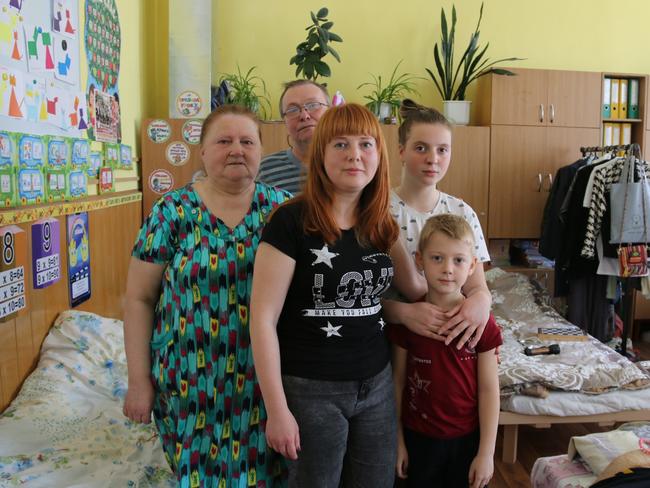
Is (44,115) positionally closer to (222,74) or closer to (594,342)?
→ (222,74)

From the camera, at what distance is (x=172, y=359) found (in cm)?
135

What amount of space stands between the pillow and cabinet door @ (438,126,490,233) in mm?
2817

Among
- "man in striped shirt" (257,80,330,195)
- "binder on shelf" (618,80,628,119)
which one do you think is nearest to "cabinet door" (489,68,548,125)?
"binder on shelf" (618,80,628,119)

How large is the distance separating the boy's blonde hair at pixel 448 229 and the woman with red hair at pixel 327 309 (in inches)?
7.5

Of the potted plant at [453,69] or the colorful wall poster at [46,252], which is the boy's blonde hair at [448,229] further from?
the potted plant at [453,69]

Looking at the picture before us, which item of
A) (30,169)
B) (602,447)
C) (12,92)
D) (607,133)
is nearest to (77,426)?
(30,169)

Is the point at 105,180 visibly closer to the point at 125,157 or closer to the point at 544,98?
the point at 125,157

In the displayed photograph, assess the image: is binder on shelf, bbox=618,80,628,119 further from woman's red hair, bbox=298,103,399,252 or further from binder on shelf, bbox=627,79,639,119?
woman's red hair, bbox=298,103,399,252

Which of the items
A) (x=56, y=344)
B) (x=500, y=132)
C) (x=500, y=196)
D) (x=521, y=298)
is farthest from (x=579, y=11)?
(x=56, y=344)

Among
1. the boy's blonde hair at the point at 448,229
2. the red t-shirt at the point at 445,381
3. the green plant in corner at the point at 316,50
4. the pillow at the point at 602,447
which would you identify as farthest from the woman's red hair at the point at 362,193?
the green plant in corner at the point at 316,50

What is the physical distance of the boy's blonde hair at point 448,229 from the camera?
4.73 ft

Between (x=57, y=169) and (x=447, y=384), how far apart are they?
1778mm

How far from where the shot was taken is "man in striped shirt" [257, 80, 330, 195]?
1963 millimetres

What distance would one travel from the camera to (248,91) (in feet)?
13.0
